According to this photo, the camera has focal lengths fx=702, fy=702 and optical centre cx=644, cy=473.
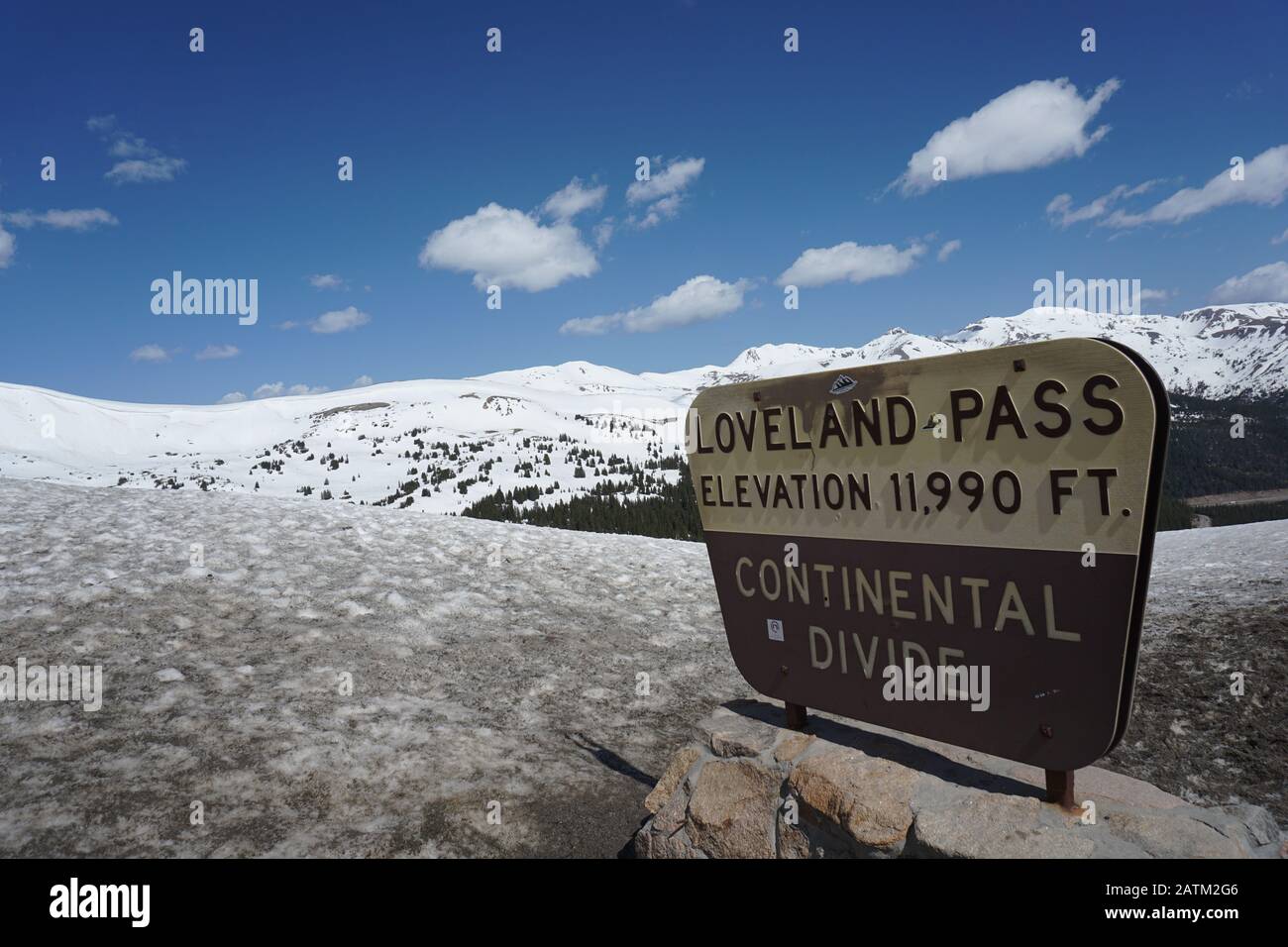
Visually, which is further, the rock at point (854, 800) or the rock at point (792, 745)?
the rock at point (792, 745)

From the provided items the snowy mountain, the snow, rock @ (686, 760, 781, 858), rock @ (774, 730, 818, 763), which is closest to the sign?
rock @ (774, 730, 818, 763)

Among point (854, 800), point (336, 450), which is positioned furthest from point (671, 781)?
point (336, 450)

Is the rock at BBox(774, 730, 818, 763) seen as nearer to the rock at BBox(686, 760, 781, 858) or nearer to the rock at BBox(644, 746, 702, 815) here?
the rock at BBox(686, 760, 781, 858)

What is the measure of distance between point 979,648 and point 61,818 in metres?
5.48

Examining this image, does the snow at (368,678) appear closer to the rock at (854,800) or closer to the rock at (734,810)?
the rock at (734,810)

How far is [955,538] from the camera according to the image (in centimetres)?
360

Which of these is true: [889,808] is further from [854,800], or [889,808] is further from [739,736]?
[739,736]

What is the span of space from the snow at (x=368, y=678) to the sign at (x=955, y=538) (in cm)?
217

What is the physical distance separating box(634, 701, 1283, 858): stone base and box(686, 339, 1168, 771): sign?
253mm

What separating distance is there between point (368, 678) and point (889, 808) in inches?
210

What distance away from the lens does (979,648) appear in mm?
3555

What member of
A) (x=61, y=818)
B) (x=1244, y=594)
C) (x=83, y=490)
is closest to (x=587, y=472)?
(x=83, y=490)

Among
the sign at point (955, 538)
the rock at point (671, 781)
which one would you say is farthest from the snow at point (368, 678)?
the sign at point (955, 538)

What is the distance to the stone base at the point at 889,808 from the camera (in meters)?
3.17
